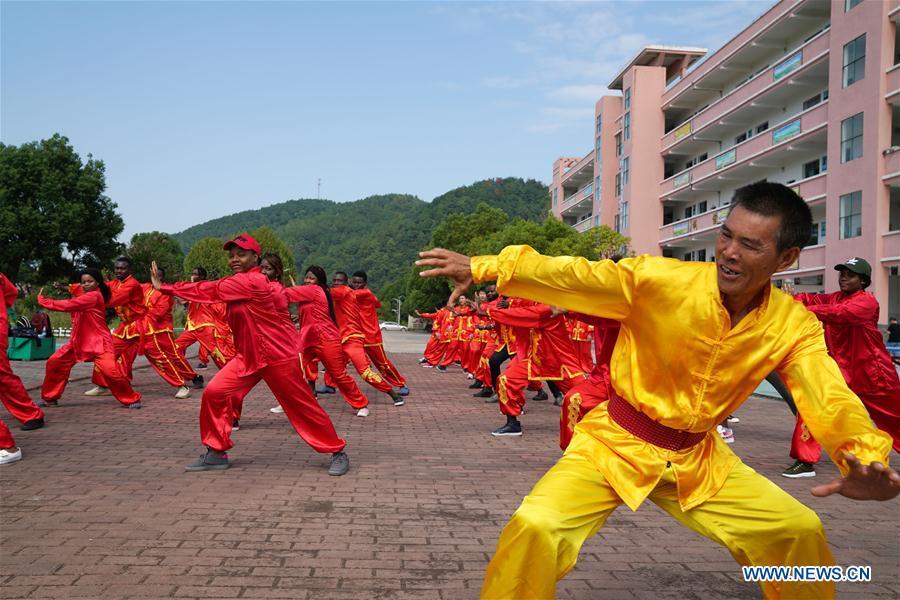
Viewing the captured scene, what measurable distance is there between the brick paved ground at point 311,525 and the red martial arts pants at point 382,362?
3.99 m

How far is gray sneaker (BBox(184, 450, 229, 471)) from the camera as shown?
6.90 m


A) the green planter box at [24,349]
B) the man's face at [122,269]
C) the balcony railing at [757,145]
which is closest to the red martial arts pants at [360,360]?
the man's face at [122,269]

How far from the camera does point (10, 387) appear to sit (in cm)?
823

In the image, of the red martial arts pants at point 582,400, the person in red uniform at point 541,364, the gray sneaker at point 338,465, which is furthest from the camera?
the person in red uniform at point 541,364

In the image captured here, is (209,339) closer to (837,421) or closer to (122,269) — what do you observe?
(122,269)

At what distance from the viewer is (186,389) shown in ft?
41.5

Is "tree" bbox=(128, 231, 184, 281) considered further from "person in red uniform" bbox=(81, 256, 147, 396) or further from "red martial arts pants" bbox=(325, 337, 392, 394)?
"red martial arts pants" bbox=(325, 337, 392, 394)

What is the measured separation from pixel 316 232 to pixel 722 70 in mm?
91748

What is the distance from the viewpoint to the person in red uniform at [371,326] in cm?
1260

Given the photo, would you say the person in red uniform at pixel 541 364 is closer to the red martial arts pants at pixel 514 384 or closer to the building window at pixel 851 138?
the red martial arts pants at pixel 514 384

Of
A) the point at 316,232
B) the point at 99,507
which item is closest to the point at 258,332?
the point at 99,507

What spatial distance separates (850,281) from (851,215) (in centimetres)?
2392

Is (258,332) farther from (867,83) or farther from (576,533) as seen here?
(867,83)

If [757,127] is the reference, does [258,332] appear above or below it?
below
